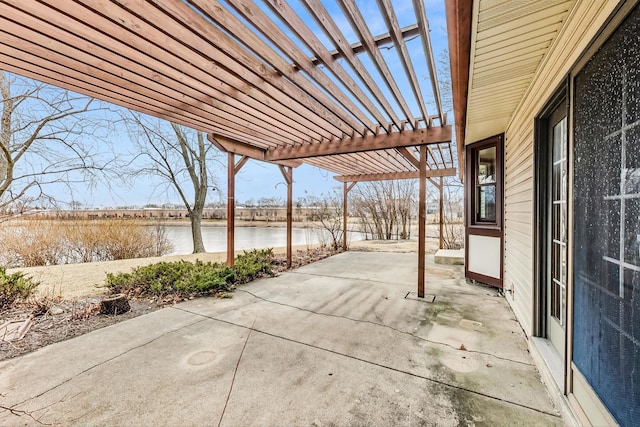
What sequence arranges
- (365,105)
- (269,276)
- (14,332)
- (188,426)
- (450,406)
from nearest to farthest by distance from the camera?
1. (188,426)
2. (450,406)
3. (14,332)
4. (365,105)
5. (269,276)

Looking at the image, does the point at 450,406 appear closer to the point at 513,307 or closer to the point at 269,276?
the point at 513,307

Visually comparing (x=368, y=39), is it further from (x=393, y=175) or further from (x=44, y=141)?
(x=393, y=175)

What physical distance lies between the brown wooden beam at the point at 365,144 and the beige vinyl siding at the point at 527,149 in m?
0.91

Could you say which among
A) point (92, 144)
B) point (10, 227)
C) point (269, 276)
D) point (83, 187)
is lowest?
point (269, 276)

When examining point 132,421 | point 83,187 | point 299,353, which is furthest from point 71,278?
point 299,353

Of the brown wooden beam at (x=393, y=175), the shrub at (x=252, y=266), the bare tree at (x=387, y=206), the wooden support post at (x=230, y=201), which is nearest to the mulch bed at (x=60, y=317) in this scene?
the shrub at (x=252, y=266)

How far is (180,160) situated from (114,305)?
7.65m

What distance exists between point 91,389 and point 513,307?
165 inches

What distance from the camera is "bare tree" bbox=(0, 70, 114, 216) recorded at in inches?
149

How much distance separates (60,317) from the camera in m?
3.02

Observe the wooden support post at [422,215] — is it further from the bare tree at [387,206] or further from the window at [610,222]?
the bare tree at [387,206]

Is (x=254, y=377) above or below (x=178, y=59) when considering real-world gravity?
below

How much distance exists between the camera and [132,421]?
1.57 m

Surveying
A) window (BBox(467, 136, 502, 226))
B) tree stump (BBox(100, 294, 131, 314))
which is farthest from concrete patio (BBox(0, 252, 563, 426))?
window (BBox(467, 136, 502, 226))
